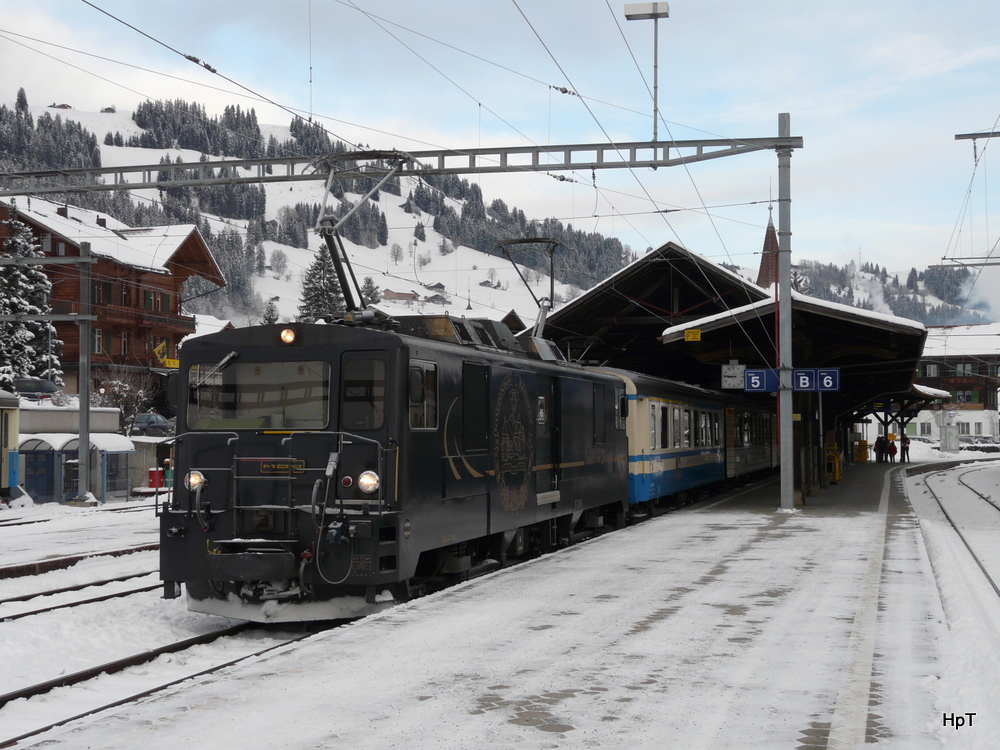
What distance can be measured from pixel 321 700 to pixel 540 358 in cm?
882

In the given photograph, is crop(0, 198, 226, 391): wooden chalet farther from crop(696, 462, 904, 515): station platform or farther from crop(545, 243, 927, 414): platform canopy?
crop(696, 462, 904, 515): station platform

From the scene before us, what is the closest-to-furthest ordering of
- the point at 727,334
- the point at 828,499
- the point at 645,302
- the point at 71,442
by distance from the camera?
the point at 828,499 → the point at 727,334 → the point at 71,442 → the point at 645,302

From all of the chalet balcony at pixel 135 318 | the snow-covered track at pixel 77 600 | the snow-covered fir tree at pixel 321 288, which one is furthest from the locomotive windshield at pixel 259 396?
the snow-covered fir tree at pixel 321 288

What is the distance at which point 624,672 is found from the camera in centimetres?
730

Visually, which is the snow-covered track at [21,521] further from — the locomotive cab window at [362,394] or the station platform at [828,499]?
the locomotive cab window at [362,394]

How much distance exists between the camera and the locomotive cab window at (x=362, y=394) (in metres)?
10.0

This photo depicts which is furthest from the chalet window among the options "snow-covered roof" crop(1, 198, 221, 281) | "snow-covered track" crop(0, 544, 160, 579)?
"snow-covered track" crop(0, 544, 160, 579)

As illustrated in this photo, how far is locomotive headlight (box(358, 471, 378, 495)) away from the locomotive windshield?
681 mm

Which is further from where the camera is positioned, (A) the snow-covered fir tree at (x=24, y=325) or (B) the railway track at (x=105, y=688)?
(A) the snow-covered fir tree at (x=24, y=325)

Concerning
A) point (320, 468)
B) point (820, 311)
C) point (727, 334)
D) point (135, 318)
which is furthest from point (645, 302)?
point (135, 318)

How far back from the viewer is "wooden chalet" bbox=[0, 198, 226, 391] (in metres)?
56.3

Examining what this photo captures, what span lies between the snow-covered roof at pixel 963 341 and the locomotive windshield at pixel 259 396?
9521 cm

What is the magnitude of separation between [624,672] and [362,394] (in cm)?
399

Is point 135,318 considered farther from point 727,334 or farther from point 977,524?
point 977,524
